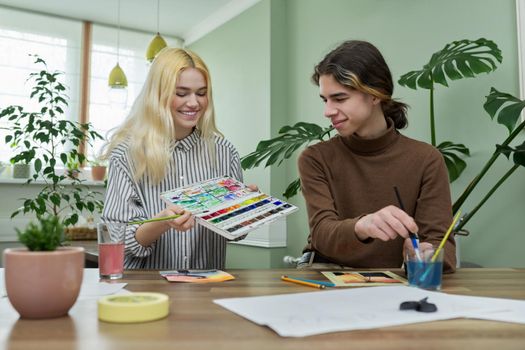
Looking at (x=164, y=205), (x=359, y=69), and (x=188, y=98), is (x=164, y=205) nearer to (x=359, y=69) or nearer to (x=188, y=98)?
(x=188, y=98)

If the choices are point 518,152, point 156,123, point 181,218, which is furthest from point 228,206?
point 518,152

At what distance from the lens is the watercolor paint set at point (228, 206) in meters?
1.21

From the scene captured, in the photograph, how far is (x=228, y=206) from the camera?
1308 millimetres

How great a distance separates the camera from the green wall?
7.21ft

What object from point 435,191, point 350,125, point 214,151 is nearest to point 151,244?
point 214,151

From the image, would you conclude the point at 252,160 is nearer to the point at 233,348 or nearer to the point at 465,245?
the point at 465,245

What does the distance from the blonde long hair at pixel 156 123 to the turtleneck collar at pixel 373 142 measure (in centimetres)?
55

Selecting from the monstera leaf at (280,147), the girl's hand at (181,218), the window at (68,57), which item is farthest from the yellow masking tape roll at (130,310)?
the window at (68,57)

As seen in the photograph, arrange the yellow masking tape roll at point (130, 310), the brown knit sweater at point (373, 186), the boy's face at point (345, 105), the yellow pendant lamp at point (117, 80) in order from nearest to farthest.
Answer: the yellow masking tape roll at point (130, 310) → the brown knit sweater at point (373, 186) → the boy's face at point (345, 105) → the yellow pendant lamp at point (117, 80)

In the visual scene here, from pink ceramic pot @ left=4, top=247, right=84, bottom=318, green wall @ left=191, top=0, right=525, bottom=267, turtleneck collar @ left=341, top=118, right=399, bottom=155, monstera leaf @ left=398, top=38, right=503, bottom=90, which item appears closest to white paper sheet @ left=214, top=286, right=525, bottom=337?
pink ceramic pot @ left=4, top=247, right=84, bottom=318

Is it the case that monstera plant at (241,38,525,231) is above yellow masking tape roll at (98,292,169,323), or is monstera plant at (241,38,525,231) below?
above

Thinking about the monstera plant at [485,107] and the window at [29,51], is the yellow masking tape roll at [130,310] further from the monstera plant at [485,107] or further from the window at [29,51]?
the window at [29,51]

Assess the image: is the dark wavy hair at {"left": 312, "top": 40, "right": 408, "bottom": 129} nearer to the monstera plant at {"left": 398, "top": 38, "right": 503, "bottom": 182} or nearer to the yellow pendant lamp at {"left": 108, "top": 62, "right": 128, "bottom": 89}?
the monstera plant at {"left": 398, "top": 38, "right": 503, "bottom": 182}

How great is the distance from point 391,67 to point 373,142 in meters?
1.34
